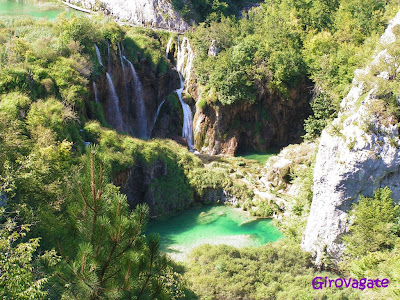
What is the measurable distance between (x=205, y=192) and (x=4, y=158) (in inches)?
631

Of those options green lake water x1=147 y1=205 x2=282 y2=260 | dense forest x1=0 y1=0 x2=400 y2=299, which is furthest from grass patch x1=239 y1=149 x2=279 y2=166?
green lake water x1=147 y1=205 x2=282 y2=260

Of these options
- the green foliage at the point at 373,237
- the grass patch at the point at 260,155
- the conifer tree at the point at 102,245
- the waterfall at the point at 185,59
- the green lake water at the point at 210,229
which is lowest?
the green lake water at the point at 210,229

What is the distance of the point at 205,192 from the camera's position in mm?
24766

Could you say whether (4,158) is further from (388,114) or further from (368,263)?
(388,114)

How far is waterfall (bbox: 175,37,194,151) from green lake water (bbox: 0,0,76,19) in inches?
669

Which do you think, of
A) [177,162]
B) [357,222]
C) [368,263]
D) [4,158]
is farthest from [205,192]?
[4,158]

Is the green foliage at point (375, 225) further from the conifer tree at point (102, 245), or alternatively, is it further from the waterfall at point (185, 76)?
the waterfall at point (185, 76)

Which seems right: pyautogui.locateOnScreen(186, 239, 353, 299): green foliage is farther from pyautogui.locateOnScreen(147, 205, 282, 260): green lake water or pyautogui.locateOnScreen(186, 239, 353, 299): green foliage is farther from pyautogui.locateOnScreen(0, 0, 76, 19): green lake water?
pyautogui.locateOnScreen(0, 0, 76, 19): green lake water

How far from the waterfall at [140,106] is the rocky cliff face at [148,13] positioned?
43.4ft

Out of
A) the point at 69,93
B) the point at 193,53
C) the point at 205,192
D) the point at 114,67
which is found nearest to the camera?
the point at 69,93

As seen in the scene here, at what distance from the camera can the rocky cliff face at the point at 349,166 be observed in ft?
52.5

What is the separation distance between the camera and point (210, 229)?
21.4 m

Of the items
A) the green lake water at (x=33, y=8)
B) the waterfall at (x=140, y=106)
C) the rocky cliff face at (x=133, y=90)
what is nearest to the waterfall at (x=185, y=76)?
the rocky cliff face at (x=133, y=90)

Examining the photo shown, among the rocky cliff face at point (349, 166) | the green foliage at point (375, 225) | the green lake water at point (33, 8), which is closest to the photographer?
the green foliage at point (375, 225)
